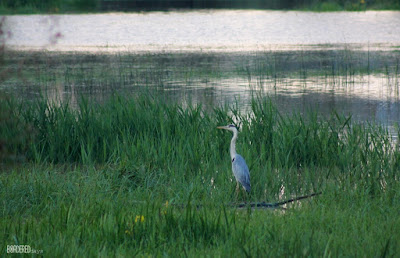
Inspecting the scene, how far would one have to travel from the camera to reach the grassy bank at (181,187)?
3615 mm

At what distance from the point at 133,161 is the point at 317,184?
1.77 metres

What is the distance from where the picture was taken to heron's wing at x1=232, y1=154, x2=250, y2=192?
4.74 metres

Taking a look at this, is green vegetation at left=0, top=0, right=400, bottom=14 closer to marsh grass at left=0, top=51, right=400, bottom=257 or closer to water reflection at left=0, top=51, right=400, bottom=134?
water reflection at left=0, top=51, right=400, bottom=134

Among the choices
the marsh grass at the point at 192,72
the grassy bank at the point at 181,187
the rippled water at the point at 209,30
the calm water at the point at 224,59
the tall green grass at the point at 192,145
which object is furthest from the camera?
the rippled water at the point at 209,30

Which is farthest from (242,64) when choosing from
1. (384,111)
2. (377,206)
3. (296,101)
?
(377,206)

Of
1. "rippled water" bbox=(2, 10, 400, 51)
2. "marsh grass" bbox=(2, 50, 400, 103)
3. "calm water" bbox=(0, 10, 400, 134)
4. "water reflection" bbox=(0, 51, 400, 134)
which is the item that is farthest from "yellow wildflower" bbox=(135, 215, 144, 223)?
"rippled water" bbox=(2, 10, 400, 51)

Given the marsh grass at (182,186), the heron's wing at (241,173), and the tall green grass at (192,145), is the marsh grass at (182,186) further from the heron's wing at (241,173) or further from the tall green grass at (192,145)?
the heron's wing at (241,173)

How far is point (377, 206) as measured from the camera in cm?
443

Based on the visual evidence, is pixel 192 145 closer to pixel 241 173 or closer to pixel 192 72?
pixel 241 173

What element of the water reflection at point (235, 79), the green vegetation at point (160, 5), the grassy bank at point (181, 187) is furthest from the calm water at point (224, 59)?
the grassy bank at point (181, 187)

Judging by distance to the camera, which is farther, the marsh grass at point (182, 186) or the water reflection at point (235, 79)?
the water reflection at point (235, 79)

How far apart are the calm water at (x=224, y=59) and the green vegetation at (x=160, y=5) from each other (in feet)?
1.98

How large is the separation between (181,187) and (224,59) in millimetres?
10784

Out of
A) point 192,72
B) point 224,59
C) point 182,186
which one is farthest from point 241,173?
point 224,59
